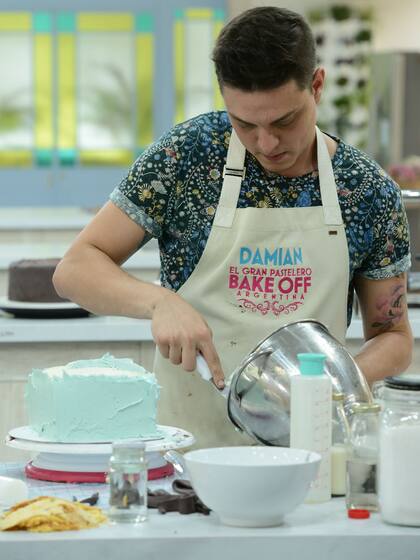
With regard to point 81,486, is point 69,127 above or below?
above

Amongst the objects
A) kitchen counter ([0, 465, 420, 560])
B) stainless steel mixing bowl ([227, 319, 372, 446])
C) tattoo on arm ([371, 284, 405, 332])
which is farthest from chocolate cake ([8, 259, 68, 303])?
kitchen counter ([0, 465, 420, 560])

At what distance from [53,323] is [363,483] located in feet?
6.18

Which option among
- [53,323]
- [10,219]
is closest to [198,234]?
[53,323]

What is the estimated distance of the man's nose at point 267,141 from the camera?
188 centimetres

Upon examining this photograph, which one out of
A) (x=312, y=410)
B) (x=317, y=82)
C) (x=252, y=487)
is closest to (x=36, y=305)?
(x=317, y=82)

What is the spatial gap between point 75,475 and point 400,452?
1.77ft

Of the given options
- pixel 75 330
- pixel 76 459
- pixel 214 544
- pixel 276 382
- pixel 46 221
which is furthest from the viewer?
pixel 46 221

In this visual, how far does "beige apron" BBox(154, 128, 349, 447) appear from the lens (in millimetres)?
2115

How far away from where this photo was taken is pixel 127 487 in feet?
4.98

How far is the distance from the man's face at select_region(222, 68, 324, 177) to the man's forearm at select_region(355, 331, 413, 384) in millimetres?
385

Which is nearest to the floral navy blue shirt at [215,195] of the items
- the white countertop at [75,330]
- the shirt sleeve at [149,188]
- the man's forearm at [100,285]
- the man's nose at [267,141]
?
the shirt sleeve at [149,188]

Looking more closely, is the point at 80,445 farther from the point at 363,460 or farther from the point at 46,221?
the point at 46,221

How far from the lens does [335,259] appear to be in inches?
83.7

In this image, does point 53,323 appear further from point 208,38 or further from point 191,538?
point 208,38
